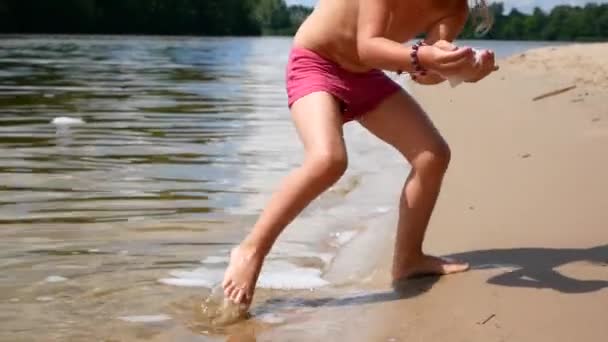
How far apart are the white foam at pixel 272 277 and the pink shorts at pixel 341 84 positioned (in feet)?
1.67

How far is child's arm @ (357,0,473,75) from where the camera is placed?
2590 mm

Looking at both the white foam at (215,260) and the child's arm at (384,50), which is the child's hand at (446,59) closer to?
the child's arm at (384,50)

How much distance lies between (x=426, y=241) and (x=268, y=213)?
2.63ft

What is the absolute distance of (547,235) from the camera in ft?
10.9

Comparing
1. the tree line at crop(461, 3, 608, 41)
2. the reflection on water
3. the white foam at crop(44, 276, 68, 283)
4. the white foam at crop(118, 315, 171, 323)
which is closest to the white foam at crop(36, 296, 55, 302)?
the reflection on water

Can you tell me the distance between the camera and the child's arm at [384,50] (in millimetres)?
2590

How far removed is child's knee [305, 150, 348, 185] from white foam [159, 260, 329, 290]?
16.8 inches

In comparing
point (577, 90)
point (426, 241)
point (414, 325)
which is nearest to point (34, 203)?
point (426, 241)

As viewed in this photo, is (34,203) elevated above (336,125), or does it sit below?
below

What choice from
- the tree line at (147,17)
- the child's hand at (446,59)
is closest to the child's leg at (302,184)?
the child's hand at (446,59)

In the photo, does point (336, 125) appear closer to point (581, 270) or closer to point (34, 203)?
point (581, 270)

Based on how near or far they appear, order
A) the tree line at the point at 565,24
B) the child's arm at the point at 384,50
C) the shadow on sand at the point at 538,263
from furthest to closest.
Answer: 1. the tree line at the point at 565,24
2. the shadow on sand at the point at 538,263
3. the child's arm at the point at 384,50

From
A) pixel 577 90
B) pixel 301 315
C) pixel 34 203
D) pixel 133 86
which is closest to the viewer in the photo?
pixel 301 315

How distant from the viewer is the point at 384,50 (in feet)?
8.90
